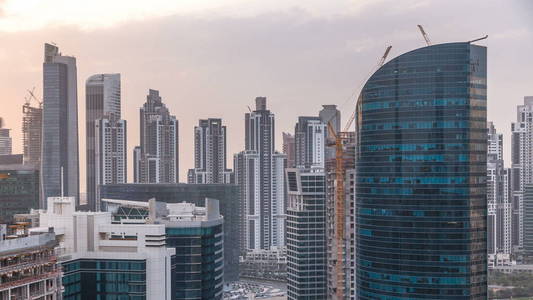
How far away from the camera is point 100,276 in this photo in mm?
9844

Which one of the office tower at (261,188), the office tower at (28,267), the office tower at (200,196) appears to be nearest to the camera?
the office tower at (28,267)

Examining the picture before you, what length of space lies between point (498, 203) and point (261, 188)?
9.07m

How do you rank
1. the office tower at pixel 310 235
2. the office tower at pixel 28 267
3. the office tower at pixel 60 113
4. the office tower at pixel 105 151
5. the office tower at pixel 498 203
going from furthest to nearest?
the office tower at pixel 105 151 < the office tower at pixel 60 113 < the office tower at pixel 498 203 < the office tower at pixel 310 235 < the office tower at pixel 28 267

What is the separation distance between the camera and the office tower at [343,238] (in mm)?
16922

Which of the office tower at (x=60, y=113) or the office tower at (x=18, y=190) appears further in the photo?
the office tower at (x=60, y=113)

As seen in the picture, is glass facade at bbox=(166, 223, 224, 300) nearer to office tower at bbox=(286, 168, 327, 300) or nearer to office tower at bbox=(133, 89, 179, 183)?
office tower at bbox=(286, 168, 327, 300)

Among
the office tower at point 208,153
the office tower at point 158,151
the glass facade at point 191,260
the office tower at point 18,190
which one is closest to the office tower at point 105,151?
the office tower at point 158,151

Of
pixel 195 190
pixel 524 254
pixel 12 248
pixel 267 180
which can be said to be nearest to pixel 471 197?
pixel 12 248

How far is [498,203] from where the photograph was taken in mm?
27578

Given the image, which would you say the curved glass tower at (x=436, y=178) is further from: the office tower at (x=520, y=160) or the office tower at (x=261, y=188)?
the office tower at (x=261, y=188)

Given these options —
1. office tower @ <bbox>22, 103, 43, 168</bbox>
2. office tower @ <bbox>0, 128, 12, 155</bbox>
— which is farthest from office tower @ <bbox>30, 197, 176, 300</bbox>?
office tower @ <bbox>22, 103, 43, 168</bbox>

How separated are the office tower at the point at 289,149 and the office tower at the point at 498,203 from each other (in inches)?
321

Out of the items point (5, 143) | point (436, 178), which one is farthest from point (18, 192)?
point (436, 178)

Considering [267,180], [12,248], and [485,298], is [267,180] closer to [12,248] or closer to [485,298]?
[485,298]
